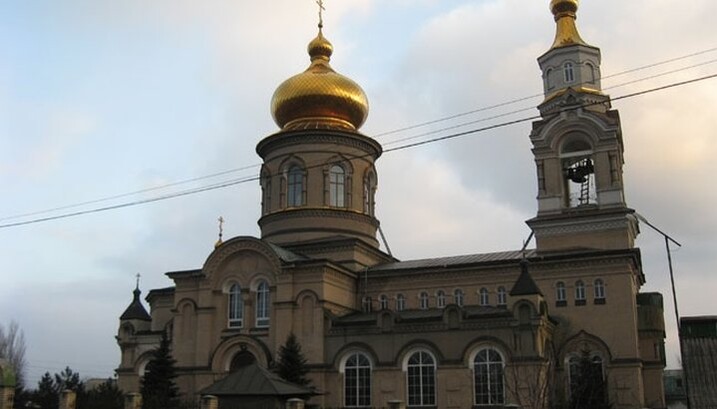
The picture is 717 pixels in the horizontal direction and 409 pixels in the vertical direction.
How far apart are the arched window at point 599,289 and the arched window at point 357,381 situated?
8.67 m

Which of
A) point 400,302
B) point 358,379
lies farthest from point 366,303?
point 358,379

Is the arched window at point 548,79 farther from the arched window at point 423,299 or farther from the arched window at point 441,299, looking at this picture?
the arched window at point 423,299

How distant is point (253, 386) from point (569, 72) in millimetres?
18684

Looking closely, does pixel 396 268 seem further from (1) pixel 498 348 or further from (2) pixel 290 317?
(1) pixel 498 348

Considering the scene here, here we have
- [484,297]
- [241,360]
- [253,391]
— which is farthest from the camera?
[484,297]

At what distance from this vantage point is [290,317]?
30.4 meters

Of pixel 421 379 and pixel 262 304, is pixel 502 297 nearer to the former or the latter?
pixel 421 379

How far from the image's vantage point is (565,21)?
33.8 meters

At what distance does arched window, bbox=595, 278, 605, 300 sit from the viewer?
29.1 m

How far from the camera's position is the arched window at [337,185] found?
1406 inches

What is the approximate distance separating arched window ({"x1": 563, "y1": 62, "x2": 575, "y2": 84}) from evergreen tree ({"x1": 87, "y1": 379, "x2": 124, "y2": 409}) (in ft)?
70.3

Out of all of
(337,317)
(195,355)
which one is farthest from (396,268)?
(195,355)

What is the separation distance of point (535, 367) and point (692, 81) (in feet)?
46.2

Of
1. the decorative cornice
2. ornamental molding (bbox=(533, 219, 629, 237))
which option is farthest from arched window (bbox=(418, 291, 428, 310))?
the decorative cornice
